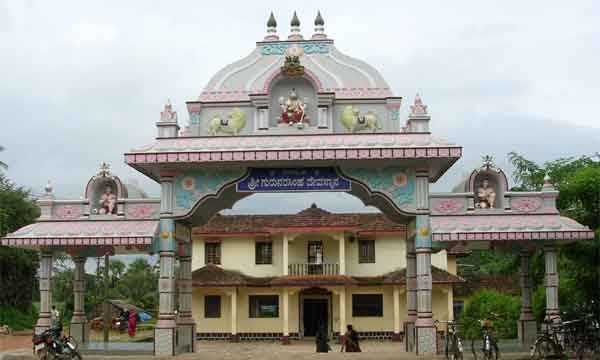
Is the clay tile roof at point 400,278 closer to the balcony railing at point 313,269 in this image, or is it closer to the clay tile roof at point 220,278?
the balcony railing at point 313,269

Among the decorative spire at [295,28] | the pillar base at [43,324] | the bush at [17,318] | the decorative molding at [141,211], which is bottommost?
the bush at [17,318]

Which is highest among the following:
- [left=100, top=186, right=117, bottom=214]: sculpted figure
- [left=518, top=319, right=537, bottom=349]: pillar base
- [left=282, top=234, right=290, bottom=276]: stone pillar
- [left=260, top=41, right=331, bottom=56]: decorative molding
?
[left=260, top=41, right=331, bottom=56]: decorative molding

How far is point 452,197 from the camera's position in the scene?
687 inches

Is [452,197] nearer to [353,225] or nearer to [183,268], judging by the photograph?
[183,268]

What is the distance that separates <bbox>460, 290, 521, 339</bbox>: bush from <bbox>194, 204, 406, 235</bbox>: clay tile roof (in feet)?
21.4

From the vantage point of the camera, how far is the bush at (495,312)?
893 inches

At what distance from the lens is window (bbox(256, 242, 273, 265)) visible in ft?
103

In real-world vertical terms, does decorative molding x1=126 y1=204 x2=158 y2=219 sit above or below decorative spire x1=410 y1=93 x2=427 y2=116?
below

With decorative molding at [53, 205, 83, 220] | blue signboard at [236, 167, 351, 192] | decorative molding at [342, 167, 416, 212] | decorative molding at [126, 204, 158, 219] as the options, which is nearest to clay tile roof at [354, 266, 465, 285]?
decorative molding at [342, 167, 416, 212]

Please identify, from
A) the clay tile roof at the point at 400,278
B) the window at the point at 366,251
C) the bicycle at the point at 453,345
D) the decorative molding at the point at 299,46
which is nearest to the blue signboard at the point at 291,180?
the decorative molding at the point at 299,46

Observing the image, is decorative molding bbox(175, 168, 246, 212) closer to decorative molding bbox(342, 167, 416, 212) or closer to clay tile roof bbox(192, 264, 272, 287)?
decorative molding bbox(342, 167, 416, 212)

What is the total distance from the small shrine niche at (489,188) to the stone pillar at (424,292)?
1296 mm

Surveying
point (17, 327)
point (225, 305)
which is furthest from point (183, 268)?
point (17, 327)

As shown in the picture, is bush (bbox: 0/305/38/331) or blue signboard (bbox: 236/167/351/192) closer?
blue signboard (bbox: 236/167/351/192)
